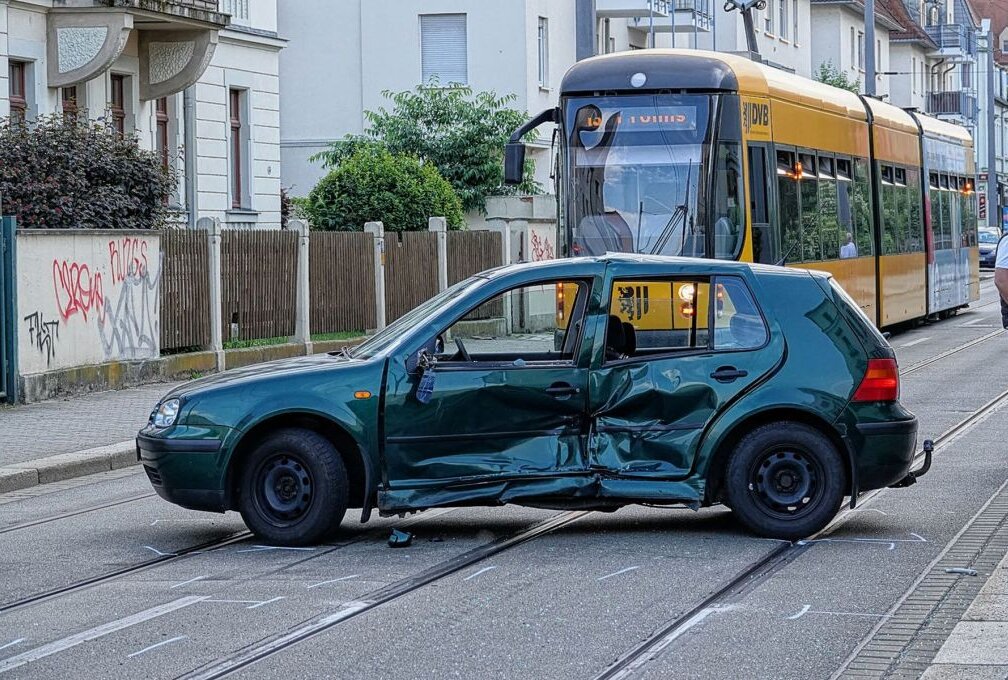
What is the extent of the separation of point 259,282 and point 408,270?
4363 millimetres

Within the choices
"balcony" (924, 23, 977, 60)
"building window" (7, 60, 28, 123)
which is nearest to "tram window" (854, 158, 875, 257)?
"building window" (7, 60, 28, 123)

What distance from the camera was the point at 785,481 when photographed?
30.4 feet

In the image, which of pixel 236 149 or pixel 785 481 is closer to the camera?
pixel 785 481

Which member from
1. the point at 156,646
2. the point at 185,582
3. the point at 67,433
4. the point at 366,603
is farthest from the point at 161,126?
the point at 156,646

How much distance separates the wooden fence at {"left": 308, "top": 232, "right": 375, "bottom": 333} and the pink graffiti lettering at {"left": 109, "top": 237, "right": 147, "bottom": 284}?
481 centimetres

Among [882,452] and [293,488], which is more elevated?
[882,452]

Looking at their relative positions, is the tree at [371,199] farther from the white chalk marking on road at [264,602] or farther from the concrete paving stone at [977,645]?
the concrete paving stone at [977,645]

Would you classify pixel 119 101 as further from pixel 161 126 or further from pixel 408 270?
pixel 408 270

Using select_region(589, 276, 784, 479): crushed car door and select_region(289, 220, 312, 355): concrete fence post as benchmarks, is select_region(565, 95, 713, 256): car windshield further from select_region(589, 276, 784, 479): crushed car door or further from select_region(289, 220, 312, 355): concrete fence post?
select_region(589, 276, 784, 479): crushed car door

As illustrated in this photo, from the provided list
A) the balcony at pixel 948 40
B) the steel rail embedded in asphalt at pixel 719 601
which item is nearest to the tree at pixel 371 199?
the steel rail embedded in asphalt at pixel 719 601

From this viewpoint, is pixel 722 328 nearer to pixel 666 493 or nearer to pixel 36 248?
pixel 666 493

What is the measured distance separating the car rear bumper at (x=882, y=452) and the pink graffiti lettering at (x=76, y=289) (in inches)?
417

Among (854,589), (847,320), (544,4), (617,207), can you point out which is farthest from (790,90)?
(544,4)

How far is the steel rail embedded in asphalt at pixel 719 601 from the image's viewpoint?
653 centimetres
